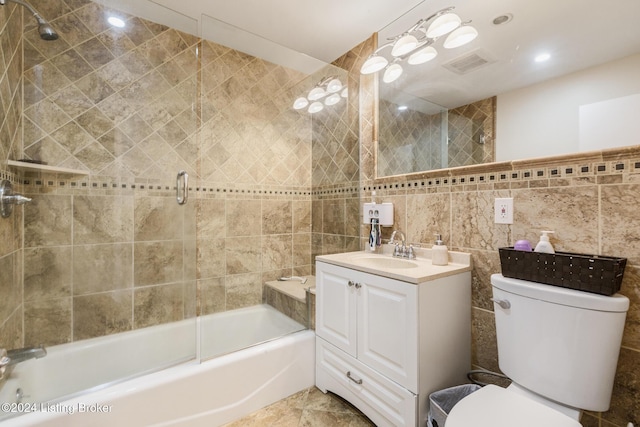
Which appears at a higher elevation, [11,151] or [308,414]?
[11,151]

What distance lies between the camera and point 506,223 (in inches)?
51.8

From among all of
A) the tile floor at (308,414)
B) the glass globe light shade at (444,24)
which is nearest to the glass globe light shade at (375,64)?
the glass globe light shade at (444,24)

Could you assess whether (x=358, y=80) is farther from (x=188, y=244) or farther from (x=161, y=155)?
(x=188, y=244)

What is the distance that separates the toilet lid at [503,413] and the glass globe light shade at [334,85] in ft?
7.02

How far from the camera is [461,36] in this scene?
150 centimetres

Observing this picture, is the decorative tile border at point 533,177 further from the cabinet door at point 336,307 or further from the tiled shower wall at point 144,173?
the tiled shower wall at point 144,173

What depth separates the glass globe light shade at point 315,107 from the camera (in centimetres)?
237

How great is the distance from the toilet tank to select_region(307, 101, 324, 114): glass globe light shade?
1857 mm

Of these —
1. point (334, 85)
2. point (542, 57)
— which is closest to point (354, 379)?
point (542, 57)

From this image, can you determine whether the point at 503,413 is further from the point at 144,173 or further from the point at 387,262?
the point at 144,173

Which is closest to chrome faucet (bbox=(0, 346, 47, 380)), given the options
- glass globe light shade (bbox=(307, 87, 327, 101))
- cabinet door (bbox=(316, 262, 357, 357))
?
cabinet door (bbox=(316, 262, 357, 357))

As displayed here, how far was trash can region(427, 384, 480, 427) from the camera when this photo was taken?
44.1 inches

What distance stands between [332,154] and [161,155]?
127 centimetres

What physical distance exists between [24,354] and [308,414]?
4.78 ft
